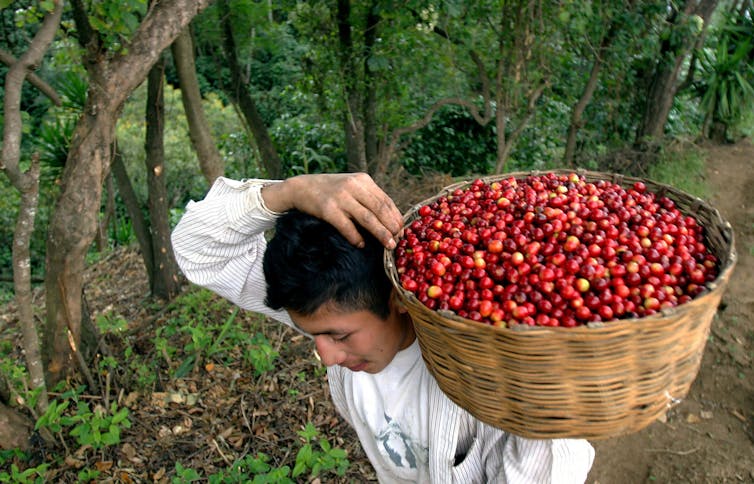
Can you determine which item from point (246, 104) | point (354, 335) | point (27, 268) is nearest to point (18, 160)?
point (27, 268)

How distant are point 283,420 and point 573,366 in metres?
2.78

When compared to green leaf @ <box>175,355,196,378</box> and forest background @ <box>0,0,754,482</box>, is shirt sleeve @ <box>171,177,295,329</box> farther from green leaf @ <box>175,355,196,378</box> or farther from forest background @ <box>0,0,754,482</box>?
green leaf @ <box>175,355,196,378</box>

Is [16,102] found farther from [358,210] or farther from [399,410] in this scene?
[399,410]

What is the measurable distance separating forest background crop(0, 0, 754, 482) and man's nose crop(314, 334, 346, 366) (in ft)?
3.81

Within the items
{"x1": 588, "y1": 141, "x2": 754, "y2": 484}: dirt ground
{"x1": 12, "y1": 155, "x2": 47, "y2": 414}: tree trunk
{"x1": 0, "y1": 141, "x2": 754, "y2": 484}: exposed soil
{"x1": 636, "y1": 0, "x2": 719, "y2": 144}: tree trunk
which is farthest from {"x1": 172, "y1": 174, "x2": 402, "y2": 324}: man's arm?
{"x1": 636, "y1": 0, "x2": 719, "y2": 144}: tree trunk

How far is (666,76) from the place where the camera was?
687 cm

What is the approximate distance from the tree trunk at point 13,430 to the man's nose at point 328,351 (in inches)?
92.3

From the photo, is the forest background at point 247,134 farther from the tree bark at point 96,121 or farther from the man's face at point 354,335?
the man's face at point 354,335

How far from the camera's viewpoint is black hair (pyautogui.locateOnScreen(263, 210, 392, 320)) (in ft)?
5.13

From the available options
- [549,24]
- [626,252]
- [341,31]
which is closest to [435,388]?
[626,252]

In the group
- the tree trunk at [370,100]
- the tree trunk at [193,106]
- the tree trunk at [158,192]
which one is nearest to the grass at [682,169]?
the tree trunk at [370,100]

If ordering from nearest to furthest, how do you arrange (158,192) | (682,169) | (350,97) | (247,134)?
Answer: (158,192)
(350,97)
(247,134)
(682,169)

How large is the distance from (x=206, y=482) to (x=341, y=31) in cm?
397

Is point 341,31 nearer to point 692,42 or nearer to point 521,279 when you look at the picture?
point 692,42
